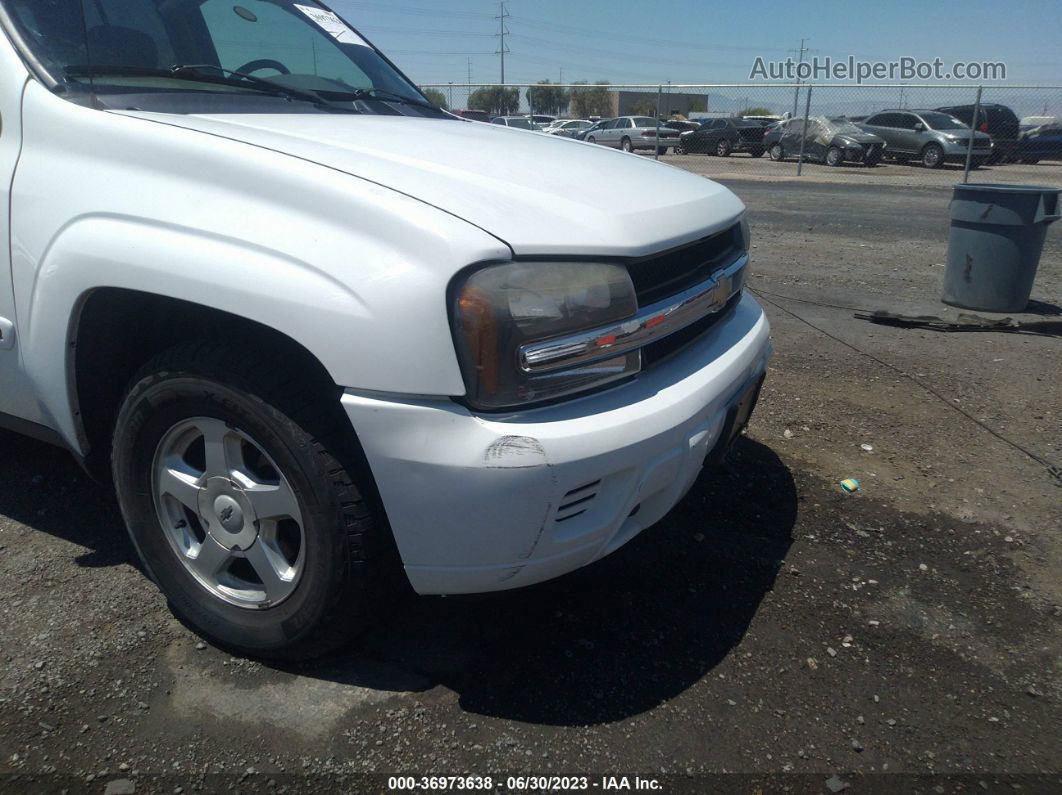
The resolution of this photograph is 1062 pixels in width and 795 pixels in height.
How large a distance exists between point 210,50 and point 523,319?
1971mm

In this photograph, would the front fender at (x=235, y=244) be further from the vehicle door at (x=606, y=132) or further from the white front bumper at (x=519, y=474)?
the vehicle door at (x=606, y=132)

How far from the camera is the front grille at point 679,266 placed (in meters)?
2.21

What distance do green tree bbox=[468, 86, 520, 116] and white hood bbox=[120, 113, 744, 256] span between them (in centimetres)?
2192

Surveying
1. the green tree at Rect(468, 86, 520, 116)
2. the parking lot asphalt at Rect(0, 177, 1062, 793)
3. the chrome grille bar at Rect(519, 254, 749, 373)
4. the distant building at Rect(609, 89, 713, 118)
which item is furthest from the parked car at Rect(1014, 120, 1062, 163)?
the chrome grille bar at Rect(519, 254, 749, 373)

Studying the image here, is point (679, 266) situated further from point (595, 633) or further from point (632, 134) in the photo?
point (632, 134)

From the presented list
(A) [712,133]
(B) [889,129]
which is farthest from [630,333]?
(A) [712,133]

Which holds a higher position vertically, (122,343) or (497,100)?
(497,100)

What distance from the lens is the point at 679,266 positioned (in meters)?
2.43

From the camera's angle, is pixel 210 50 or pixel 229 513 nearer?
pixel 229 513

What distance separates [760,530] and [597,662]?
1039 millimetres

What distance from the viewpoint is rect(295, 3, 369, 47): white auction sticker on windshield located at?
12.1 feet

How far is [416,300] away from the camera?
1822 millimetres

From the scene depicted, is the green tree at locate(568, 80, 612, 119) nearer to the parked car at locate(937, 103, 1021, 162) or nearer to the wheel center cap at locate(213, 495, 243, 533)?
the parked car at locate(937, 103, 1021, 162)

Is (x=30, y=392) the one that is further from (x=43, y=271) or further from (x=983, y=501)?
(x=983, y=501)
